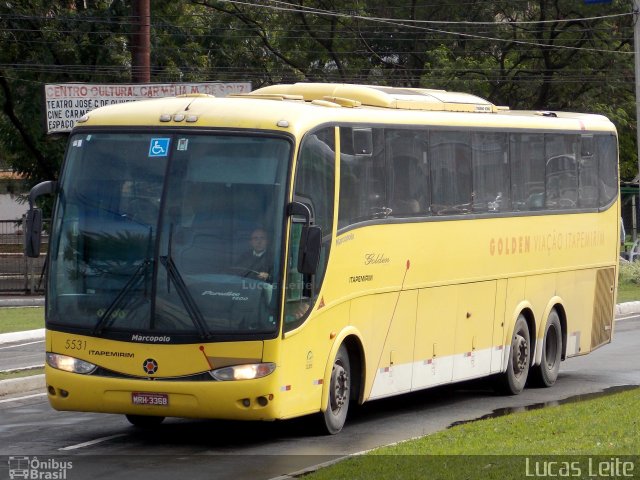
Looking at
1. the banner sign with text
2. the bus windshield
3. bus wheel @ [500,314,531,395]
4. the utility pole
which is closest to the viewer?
the bus windshield

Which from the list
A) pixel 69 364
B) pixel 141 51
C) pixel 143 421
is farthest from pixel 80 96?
pixel 69 364

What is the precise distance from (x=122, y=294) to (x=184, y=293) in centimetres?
57

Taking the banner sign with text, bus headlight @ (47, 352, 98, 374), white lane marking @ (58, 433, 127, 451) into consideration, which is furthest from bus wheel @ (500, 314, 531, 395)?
the banner sign with text

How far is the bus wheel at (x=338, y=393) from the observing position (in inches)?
491

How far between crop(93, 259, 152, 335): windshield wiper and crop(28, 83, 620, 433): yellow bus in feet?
0.05

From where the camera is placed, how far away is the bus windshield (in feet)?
37.5

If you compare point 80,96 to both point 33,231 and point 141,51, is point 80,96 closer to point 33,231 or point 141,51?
point 141,51

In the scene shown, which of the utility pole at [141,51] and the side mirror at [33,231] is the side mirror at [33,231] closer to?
the side mirror at [33,231]

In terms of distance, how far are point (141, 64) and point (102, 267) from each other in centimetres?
1167

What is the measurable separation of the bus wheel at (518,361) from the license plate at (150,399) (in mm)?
6059

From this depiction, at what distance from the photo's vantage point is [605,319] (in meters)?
19.2

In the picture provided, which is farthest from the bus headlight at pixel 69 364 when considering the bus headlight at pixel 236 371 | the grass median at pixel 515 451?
the grass median at pixel 515 451

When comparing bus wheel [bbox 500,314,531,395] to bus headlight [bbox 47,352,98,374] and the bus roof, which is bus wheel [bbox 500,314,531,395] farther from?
bus headlight [bbox 47,352,98,374]

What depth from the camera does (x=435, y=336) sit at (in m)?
14.6
